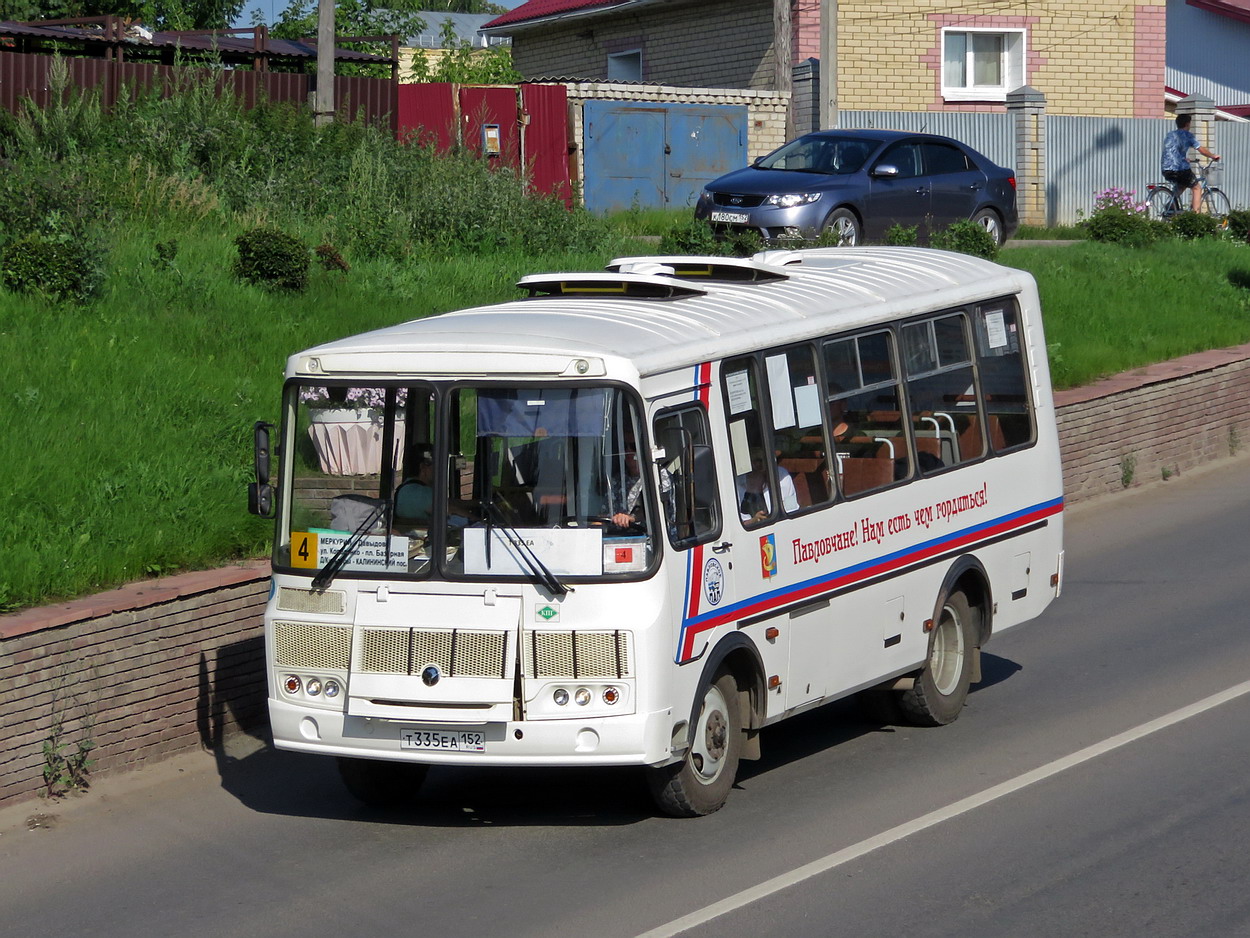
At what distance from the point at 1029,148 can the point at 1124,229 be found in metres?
7.80

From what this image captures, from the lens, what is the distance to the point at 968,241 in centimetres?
2131

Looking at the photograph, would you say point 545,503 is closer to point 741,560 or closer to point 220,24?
point 741,560

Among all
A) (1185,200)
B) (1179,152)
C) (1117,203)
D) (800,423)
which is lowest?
(800,423)

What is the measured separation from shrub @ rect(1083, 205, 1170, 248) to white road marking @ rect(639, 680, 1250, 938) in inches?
622

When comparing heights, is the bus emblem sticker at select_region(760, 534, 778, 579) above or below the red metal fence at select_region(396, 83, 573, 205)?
below

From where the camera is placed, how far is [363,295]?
16734mm

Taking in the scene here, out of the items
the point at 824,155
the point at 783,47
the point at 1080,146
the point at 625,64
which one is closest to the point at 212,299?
the point at 824,155

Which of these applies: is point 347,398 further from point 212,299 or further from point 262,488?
point 212,299

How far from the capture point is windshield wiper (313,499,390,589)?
27.7 feet

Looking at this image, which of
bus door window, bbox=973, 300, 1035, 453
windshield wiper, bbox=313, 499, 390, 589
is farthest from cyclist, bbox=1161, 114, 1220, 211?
windshield wiper, bbox=313, 499, 390, 589

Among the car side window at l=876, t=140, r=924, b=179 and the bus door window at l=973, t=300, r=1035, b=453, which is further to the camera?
the car side window at l=876, t=140, r=924, b=179

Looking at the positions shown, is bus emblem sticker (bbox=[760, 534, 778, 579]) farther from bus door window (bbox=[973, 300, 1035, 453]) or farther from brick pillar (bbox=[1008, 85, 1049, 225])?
brick pillar (bbox=[1008, 85, 1049, 225])

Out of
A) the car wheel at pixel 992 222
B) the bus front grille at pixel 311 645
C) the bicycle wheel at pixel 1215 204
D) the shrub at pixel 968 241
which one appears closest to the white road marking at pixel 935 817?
the bus front grille at pixel 311 645

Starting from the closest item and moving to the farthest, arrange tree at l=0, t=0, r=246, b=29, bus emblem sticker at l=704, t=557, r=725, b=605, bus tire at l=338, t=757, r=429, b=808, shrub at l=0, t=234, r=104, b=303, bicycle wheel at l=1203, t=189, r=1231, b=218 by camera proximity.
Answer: bus emblem sticker at l=704, t=557, r=725, b=605, bus tire at l=338, t=757, r=429, b=808, shrub at l=0, t=234, r=104, b=303, bicycle wheel at l=1203, t=189, r=1231, b=218, tree at l=0, t=0, r=246, b=29
